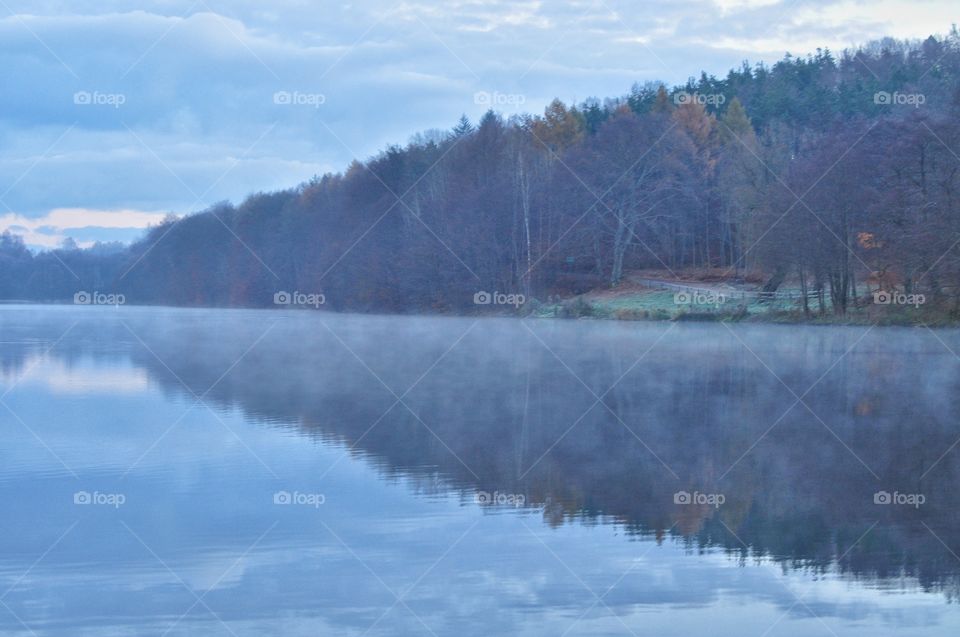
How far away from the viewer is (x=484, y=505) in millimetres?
9969

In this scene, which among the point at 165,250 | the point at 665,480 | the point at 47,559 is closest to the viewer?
the point at 47,559

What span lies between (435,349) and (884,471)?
20.1m

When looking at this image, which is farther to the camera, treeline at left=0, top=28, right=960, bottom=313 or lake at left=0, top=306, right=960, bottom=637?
treeline at left=0, top=28, right=960, bottom=313

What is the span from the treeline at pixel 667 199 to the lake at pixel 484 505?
21.2 meters

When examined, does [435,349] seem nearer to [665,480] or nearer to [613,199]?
[665,480]

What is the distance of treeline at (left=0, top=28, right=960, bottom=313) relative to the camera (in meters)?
40.4

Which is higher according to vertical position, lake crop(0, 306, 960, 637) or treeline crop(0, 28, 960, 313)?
treeline crop(0, 28, 960, 313)

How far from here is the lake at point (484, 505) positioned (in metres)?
7.00

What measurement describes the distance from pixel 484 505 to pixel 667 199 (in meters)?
48.1

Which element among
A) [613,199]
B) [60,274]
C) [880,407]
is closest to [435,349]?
[880,407]

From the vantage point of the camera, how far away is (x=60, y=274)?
421ft

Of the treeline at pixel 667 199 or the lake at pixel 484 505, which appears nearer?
the lake at pixel 484 505

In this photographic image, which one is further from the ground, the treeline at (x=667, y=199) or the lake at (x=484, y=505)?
the treeline at (x=667, y=199)

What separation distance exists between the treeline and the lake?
21213mm
